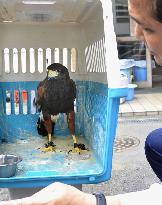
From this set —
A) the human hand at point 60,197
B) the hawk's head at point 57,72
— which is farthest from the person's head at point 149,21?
the hawk's head at point 57,72

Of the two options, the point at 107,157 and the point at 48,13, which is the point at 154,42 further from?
the point at 48,13

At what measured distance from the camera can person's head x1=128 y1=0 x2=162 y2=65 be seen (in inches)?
32.4

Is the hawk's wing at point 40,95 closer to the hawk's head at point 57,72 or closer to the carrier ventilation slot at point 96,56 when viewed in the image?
the hawk's head at point 57,72

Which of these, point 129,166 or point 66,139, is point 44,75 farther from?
point 129,166

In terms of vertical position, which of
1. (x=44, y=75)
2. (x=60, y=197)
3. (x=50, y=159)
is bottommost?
(x=50, y=159)

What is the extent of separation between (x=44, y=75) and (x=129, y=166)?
1.08 meters

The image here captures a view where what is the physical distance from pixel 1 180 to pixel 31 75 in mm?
1028

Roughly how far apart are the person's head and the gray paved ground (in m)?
1.77

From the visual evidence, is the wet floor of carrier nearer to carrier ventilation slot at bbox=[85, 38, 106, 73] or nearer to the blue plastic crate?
the blue plastic crate

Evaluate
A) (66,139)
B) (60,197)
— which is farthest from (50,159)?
(60,197)

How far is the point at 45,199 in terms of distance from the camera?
3.09 ft

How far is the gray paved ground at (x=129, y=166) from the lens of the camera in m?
2.62

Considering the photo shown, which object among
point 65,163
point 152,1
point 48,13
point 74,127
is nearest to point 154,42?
point 152,1

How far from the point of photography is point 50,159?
203cm
